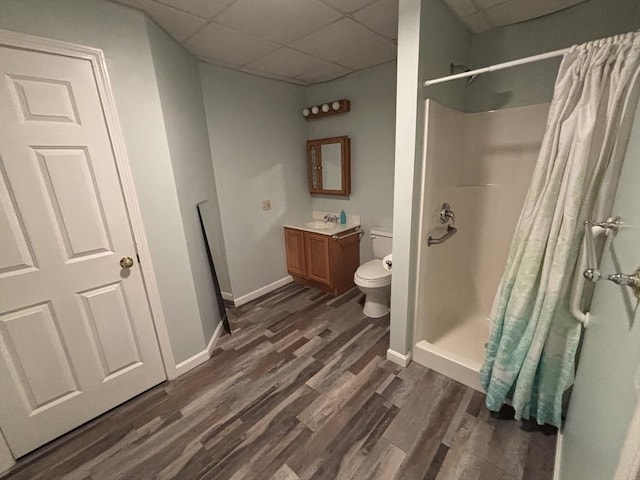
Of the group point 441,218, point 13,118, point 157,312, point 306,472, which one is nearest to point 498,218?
point 441,218

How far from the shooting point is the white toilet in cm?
235

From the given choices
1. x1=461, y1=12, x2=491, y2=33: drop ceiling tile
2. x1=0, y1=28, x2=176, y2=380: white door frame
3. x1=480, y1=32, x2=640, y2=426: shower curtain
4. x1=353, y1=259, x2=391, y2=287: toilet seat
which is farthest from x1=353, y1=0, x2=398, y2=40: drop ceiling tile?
x1=353, y1=259, x2=391, y2=287: toilet seat

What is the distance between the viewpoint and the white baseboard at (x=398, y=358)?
1892mm

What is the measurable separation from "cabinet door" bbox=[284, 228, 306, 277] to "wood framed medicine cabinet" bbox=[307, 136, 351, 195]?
628 mm

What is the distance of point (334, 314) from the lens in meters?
2.59

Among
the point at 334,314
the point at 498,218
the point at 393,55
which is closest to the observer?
the point at 498,218

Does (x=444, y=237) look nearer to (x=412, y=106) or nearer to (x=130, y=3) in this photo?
(x=412, y=106)

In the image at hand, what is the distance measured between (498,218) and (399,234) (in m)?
0.97

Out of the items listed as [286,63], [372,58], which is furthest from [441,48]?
[286,63]

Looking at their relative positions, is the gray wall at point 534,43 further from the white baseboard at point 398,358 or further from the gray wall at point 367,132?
the white baseboard at point 398,358

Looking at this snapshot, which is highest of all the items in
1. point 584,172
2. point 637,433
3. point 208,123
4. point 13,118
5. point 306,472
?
point 208,123

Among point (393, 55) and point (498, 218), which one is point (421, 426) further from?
point (393, 55)

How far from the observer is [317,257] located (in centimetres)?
291

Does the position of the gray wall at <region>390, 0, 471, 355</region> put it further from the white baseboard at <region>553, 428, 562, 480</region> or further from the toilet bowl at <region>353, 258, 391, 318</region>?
the white baseboard at <region>553, 428, 562, 480</region>
